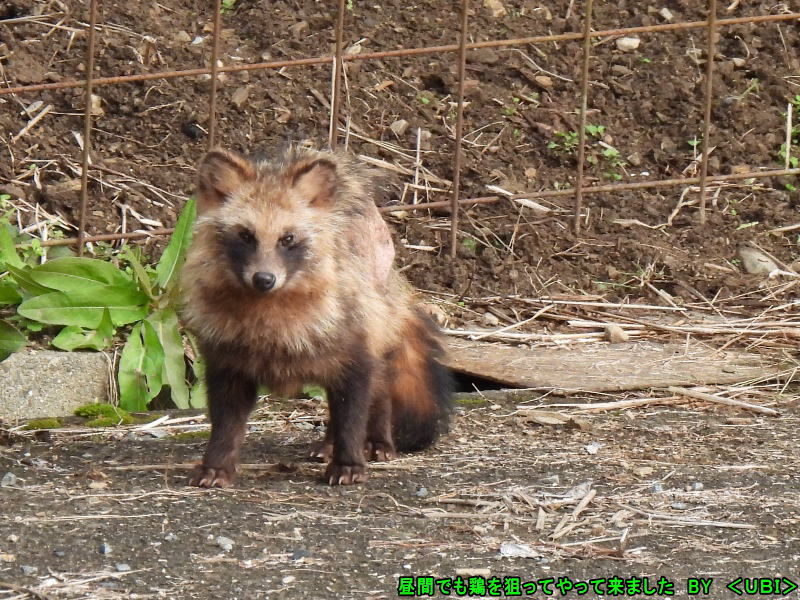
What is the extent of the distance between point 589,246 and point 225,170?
3648mm

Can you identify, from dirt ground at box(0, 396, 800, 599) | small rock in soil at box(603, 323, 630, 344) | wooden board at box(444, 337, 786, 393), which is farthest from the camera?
small rock in soil at box(603, 323, 630, 344)

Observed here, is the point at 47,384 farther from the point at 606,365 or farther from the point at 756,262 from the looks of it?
the point at 756,262

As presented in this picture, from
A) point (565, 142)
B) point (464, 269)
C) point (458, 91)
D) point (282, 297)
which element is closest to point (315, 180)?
point (282, 297)

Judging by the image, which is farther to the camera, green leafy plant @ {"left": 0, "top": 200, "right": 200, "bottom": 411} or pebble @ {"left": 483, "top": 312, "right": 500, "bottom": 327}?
pebble @ {"left": 483, "top": 312, "right": 500, "bottom": 327}

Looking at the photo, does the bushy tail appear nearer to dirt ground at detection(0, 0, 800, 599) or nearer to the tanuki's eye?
dirt ground at detection(0, 0, 800, 599)

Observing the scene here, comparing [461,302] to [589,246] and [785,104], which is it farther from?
[785,104]

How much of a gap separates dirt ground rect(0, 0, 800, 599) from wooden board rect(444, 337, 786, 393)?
215 millimetres

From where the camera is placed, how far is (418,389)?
245 inches

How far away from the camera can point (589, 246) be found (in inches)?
334

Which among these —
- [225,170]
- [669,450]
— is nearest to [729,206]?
[669,450]

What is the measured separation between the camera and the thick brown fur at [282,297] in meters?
5.32

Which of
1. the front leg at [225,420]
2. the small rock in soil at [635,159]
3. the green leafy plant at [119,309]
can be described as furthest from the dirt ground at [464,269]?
the green leafy plant at [119,309]

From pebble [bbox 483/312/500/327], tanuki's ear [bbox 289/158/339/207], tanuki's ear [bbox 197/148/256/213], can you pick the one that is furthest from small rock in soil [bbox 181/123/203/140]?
tanuki's ear [bbox 289/158/339/207]

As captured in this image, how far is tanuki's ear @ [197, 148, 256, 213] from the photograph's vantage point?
5.41 meters
